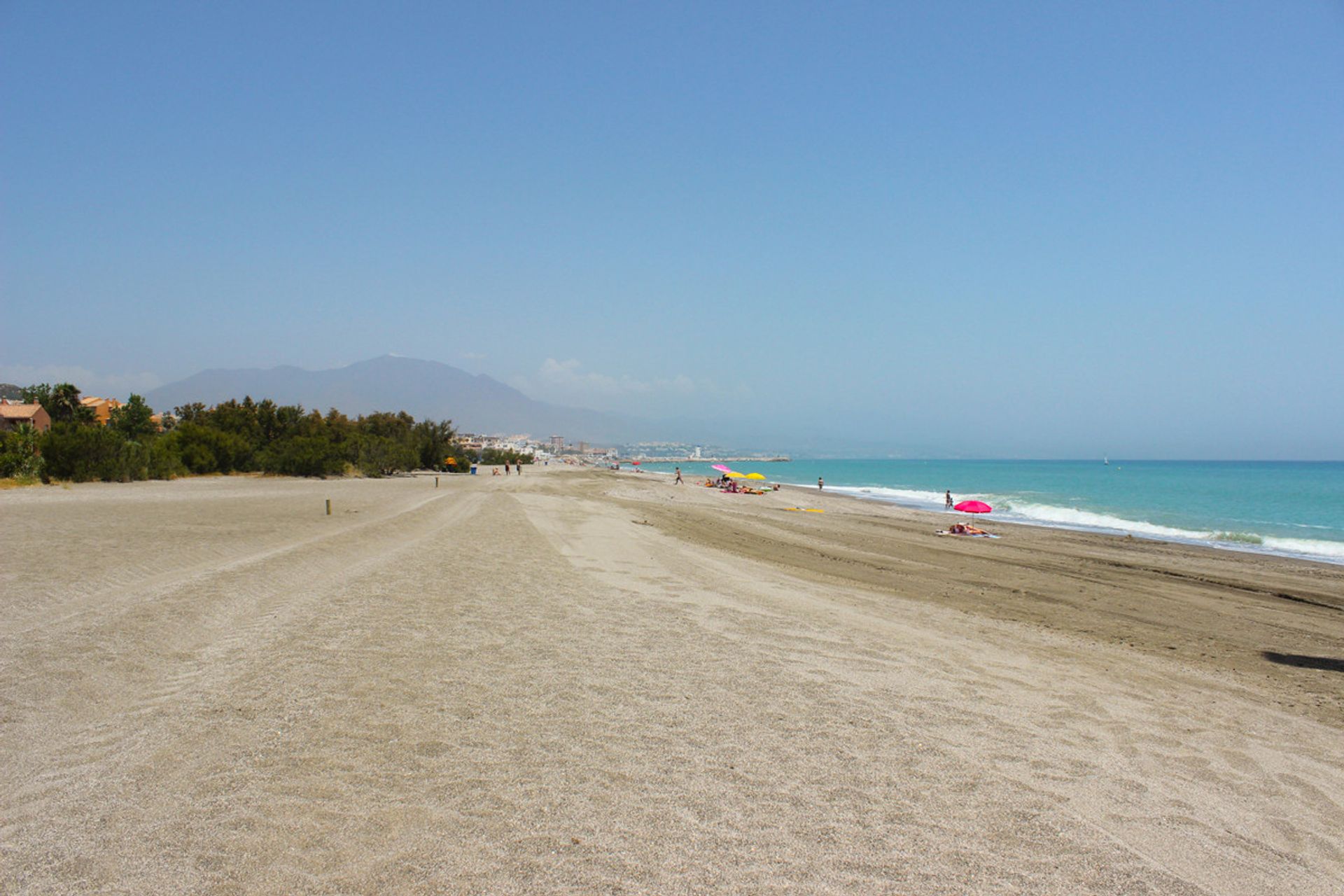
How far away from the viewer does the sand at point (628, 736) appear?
11.3 feet

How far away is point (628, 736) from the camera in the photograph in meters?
4.94

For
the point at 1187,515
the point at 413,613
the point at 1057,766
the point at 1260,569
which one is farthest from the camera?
the point at 1187,515

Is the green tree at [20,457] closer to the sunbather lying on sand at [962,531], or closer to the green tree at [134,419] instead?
the green tree at [134,419]

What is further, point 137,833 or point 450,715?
point 450,715

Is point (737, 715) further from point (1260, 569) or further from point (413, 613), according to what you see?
point (1260, 569)

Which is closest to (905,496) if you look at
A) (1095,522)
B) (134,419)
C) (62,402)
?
(1095,522)

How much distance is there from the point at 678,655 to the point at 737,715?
1.66 meters

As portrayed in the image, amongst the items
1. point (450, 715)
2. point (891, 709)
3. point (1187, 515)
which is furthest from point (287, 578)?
point (1187, 515)

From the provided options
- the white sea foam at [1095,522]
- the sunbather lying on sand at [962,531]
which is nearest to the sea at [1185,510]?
the white sea foam at [1095,522]

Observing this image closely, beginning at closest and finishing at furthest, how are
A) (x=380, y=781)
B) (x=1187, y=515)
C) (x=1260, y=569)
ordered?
(x=380, y=781), (x=1260, y=569), (x=1187, y=515)

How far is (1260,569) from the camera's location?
1878 cm

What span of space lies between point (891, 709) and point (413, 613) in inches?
214

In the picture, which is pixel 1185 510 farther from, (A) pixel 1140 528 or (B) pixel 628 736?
(B) pixel 628 736

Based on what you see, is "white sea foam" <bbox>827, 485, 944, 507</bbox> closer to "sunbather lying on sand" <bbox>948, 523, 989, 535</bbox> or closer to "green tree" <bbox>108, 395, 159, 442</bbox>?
"sunbather lying on sand" <bbox>948, 523, 989, 535</bbox>
